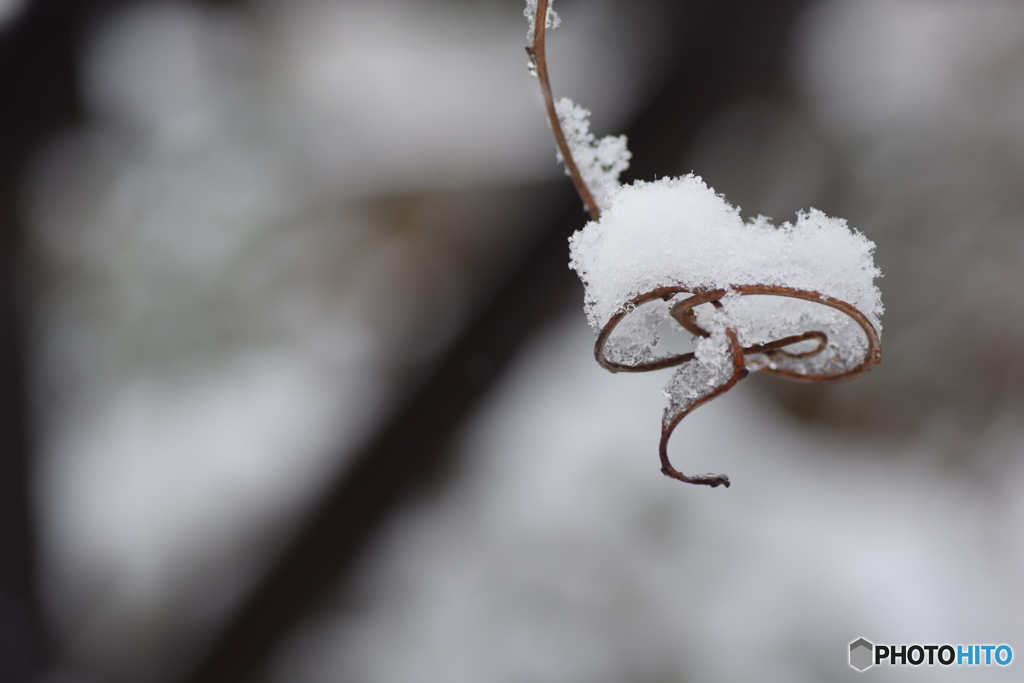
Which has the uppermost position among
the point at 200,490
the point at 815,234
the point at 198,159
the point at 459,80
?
the point at 459,80

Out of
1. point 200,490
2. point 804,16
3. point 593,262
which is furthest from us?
point 200,490

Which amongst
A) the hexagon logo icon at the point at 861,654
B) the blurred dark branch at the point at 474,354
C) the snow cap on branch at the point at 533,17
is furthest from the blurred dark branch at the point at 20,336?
the hexagon logo icon at the point at 861,654

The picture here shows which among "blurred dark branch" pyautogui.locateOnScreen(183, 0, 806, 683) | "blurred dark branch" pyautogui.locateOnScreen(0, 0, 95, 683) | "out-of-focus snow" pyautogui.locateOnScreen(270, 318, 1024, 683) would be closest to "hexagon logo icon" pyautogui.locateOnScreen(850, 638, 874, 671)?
"out-of-focus snow" pyautogui.locateOnScreen(270, 318, 1024, 683)

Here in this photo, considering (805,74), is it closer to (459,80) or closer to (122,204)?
(459,80)

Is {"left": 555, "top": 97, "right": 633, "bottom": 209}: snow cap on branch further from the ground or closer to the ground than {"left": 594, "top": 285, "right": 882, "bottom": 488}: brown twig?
further from the ground

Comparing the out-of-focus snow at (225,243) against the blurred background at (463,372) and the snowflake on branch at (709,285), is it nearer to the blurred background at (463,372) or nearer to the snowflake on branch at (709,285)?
the blurred background at (463,372)

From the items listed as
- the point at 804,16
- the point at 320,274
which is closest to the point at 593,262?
the point at 804,16

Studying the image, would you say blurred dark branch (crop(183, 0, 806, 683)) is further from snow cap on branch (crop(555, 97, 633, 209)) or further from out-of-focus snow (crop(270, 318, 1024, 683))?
snow cap on branch (crop(555, 97, 633, 209))

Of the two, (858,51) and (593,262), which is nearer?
(593,262)
